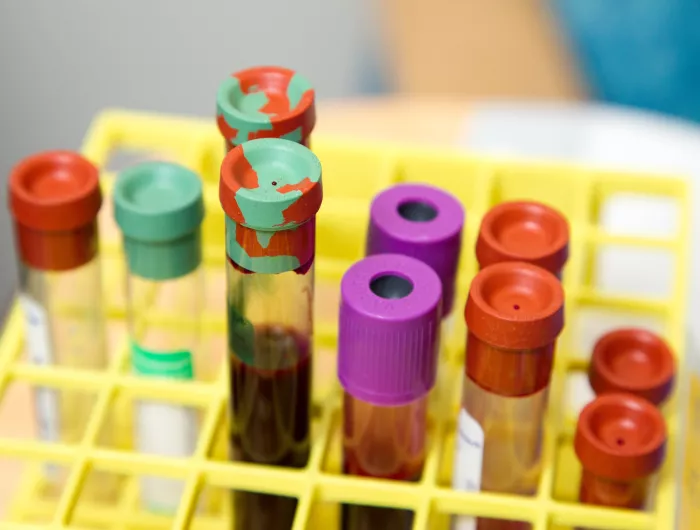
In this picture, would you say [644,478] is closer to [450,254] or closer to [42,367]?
[450,254]

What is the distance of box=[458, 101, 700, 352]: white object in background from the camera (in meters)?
0.76

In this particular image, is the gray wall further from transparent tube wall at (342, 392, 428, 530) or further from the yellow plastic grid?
transparent tube wall at (342, 392, 428, 530)

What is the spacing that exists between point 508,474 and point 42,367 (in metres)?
0.20

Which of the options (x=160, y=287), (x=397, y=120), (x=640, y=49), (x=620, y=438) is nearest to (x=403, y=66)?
(x=640, y=49)

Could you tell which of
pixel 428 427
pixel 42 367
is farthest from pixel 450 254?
pixel 42 367

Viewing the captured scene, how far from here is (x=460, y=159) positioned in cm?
60

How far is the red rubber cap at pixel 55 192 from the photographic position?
49 centimetres

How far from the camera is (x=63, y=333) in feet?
1.77

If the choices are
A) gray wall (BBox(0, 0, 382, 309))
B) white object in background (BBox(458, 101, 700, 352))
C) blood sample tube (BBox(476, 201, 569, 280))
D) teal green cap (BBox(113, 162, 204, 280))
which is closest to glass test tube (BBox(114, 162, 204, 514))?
teal green cap (BBox(113, 162, 204, 280))

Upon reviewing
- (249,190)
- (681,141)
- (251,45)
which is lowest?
(251,45)

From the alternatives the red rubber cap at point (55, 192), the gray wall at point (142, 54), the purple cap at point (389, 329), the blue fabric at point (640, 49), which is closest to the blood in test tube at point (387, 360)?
the purple cap at point (389, 329)

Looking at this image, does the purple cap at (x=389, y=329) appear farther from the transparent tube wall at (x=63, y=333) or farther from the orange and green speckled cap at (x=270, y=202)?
the transparent tube wall at (x=63, y=333)

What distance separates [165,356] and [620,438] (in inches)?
7.6

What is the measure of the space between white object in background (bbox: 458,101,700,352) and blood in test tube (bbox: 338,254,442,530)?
0.99ft
